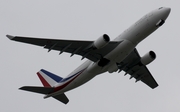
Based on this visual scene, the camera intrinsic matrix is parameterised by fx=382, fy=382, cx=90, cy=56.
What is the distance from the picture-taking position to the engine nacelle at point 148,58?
127 feet

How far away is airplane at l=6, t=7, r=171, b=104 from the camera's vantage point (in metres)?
34.1

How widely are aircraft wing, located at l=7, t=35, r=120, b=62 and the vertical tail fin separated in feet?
20.9

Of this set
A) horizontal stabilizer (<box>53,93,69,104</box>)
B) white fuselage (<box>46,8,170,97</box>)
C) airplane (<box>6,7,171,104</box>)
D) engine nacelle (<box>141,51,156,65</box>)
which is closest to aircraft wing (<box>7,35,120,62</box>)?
airplane (<box>6,7,171,104</box>)

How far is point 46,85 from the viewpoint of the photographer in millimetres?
42344

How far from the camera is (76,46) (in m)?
35.4

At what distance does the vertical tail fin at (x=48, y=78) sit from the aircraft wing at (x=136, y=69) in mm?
7108

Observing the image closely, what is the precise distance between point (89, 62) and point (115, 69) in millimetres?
2734

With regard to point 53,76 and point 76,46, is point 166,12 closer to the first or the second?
point 76,46

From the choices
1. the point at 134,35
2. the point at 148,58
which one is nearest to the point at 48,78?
the point at 148,58

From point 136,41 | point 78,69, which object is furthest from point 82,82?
point 136,41

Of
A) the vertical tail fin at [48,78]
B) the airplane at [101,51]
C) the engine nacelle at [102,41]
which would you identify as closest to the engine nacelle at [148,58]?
the airplane at [101,51]

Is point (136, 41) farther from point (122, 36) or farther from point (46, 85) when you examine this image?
point (46, 85)

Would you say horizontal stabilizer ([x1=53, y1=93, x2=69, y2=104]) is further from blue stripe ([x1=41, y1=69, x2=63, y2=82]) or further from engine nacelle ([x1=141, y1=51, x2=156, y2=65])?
engine nacelle ([x1=141, y1=51, x2=156, y2=65])

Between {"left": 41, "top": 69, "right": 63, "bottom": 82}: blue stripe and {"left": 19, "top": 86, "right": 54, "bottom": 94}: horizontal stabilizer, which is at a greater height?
{"left": 41, "top": 69, "right": 63, "bottom": 82}: blue stripe
